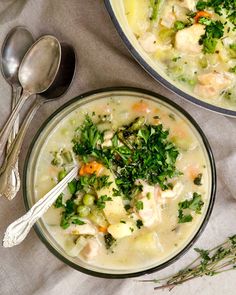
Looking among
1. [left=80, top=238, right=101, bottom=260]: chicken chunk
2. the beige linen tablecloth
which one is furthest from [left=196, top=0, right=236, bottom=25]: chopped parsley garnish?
[left=80, top=238, right=101, bottom=260]: chicken chunk

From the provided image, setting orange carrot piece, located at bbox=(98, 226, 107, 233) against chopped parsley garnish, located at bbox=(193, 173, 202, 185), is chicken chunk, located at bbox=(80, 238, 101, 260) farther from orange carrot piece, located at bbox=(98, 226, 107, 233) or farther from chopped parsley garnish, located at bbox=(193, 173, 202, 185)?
chopped parsley garnish, located at bbox=(193, 173, 202, 185)

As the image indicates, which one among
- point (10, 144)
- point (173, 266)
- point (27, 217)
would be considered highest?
point (10, 144)

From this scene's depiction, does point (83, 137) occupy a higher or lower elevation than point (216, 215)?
higher

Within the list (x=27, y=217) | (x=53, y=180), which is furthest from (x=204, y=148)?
(x=27, y=217)

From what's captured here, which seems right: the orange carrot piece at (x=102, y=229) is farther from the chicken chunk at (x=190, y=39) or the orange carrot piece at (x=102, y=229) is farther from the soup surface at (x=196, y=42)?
the chicken chunk at (x=190, y=39)

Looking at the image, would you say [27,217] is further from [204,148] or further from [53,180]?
[204,148]

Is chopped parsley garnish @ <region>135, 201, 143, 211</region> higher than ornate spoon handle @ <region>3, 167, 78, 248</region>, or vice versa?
ornate spoon handle @ <region>3, 167, 78, 248</region>
